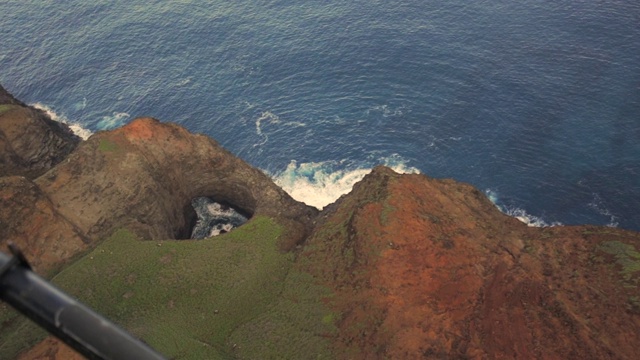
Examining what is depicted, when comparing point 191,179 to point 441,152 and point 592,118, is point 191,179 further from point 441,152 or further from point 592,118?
point 592,118

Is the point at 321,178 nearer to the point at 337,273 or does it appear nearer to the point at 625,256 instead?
the point at 337,273

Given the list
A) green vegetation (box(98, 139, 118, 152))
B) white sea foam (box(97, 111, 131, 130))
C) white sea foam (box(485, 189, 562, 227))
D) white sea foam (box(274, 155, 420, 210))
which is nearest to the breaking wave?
white sea foam (box(274, 155, 420, 210))

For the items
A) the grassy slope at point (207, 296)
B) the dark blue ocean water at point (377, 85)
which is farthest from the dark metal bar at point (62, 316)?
the dark blue ocean water at point (377, 85)

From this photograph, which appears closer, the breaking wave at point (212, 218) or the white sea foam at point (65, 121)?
the breaking wave at point (212, 218)

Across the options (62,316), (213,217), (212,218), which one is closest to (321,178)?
(213,217)

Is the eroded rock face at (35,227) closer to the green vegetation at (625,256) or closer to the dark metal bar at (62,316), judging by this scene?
the dark metal bar at (62,316)

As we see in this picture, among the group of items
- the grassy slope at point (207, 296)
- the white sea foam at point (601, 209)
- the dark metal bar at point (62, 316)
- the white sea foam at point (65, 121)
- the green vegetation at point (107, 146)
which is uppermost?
the dark metal bar at point (62, 316)
